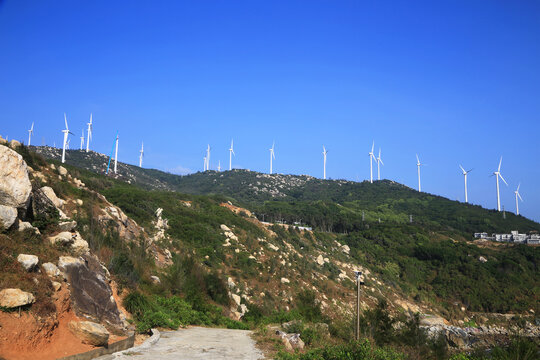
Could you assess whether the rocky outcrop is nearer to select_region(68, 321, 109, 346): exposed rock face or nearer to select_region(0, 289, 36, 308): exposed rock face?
select_region(0, 289, 36, 308): exposed rock face

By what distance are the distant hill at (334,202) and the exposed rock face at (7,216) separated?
74238 millimetres

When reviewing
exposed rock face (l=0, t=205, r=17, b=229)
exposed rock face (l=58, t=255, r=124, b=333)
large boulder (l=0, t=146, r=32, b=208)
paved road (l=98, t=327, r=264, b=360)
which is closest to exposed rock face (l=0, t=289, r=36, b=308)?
exposed rock face (l=58, t=255, r=124, b=333)

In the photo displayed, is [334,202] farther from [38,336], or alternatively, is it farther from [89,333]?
[38,336]

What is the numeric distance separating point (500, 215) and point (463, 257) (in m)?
79.8

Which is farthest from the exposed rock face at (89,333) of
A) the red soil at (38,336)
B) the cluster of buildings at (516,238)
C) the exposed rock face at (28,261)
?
the cluster of buildings at (516,238)

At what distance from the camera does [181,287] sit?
67.4 feet

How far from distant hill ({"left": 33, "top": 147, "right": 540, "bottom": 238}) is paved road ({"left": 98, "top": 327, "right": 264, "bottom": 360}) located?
Answer: 240 ft

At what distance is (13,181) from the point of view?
11.4m

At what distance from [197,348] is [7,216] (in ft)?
21.3

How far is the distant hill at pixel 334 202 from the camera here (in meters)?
105

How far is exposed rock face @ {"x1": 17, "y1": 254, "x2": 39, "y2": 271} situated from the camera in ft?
32.6

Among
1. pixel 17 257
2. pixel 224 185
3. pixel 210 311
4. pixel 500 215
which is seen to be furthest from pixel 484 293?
pixel 224 185

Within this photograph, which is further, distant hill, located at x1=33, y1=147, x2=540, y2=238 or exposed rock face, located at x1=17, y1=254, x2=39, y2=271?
distant hill, located at x1=33, y1=147, x2=540, y2=238

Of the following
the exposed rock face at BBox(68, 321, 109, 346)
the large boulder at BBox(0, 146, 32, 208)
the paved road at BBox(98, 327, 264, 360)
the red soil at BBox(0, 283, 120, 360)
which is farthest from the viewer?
the large boulder at BBox(0, 146, 32, 208)
